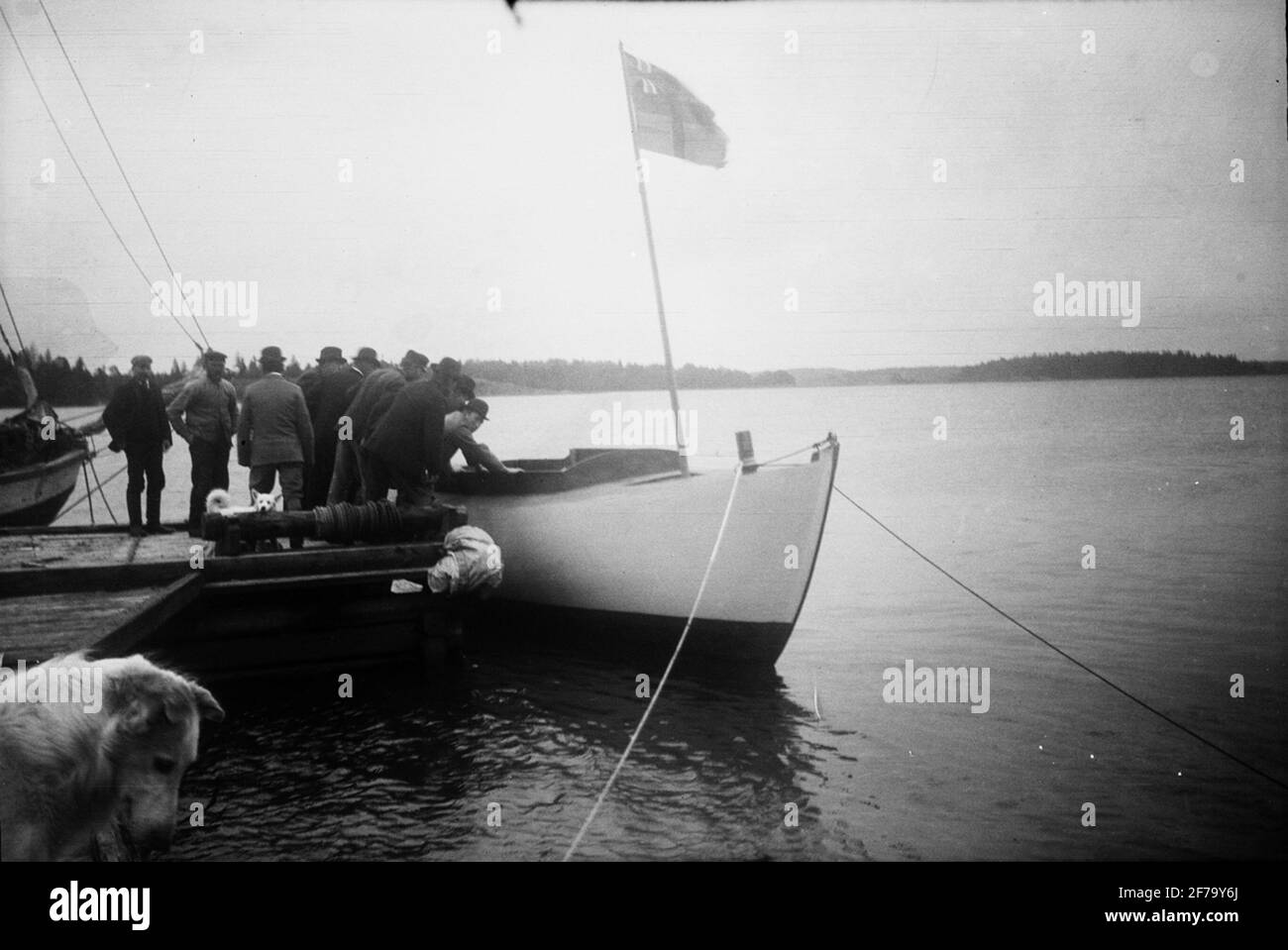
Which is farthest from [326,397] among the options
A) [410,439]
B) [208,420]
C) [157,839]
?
[157,839]

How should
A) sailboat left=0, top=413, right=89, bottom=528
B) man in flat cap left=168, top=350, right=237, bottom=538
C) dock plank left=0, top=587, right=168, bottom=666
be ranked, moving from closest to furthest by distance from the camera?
dock plank left=0, top=587, right=168, bottom=666, man in flat cap left=168, top=350, right=237, bottom=538, sailboat left=0, top=413, right=89, bottom=528

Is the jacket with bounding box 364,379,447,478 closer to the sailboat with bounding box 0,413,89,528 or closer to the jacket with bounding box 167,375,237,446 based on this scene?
the jacket with bounding box 167,375,237,446

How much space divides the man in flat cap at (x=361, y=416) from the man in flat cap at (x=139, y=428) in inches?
53.3

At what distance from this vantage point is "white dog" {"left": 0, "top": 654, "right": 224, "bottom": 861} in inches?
98.0

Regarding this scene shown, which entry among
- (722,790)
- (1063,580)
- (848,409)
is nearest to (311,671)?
(722,790)

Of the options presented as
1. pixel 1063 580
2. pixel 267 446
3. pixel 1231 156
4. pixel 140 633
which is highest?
pixel 1231 156

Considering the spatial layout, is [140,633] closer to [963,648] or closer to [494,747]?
[494,747]

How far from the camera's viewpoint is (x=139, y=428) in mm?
7754

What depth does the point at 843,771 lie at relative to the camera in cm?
562

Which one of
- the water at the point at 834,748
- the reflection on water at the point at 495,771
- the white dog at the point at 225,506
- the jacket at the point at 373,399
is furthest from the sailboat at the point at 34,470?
the water at the point at 834,748

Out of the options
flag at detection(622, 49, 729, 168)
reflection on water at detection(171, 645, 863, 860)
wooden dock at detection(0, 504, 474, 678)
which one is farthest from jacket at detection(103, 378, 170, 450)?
flag at detection(622, 49, 729, 168)

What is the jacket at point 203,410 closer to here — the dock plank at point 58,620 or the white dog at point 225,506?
the white dog at point 225,506

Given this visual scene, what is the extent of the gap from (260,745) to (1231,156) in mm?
5777

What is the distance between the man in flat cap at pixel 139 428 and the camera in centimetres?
765
